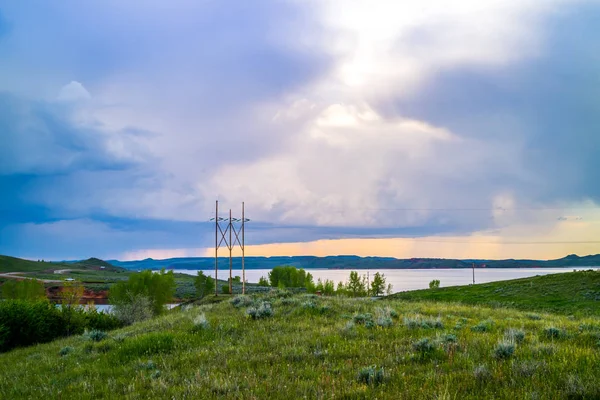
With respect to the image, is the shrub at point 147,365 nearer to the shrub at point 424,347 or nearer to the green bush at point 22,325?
the shrub at point 424,347

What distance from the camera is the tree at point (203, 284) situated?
11762 cm

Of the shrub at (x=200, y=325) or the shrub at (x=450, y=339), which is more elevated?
the shrub at (x=450, y=339)

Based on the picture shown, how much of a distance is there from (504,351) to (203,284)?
400 ft

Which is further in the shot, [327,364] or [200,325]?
[200,325]

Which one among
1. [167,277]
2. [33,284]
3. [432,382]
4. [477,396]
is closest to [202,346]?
[432,382]

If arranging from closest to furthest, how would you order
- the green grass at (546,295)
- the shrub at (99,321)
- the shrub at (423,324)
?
the shrub at (423,324) → the shrub at (99,321) → the green grass at (546,295)

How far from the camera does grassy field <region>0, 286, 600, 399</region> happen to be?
741 centimetres

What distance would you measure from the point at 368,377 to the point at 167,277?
3251 inches

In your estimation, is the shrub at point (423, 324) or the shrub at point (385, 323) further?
the shrub at point (385, 323)

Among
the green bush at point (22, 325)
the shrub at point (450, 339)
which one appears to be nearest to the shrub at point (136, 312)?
the green bush at point (22, 325)

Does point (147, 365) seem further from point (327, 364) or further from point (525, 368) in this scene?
point (525, 368)

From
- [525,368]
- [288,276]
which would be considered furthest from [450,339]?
[288,276]

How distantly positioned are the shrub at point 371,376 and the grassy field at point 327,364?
0.06ft

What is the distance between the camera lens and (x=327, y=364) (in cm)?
950
